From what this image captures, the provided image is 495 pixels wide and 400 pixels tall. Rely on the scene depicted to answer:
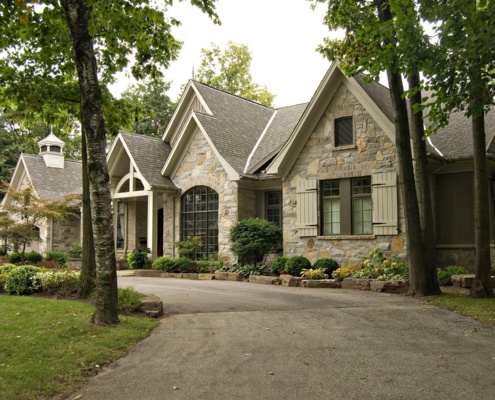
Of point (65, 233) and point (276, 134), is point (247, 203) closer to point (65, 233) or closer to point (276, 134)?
point (276, 134)

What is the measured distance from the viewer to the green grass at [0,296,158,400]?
16.6ft

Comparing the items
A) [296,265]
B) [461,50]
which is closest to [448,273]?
[296,265]

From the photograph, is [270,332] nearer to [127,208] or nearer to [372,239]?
[372,239]

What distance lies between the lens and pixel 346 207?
15.3 meters

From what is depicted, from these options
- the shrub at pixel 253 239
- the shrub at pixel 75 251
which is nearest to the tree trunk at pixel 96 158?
the shrub at pixel 253 239

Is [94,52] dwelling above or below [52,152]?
below

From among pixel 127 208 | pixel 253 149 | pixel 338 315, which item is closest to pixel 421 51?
pixel 338 315

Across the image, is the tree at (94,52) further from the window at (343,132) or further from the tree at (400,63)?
the window at (343,132)

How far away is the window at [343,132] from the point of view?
1550cm

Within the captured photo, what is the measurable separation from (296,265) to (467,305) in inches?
235

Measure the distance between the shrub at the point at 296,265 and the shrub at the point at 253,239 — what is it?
1.41 m

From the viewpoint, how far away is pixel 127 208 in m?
22.4

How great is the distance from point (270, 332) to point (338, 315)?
184 cm

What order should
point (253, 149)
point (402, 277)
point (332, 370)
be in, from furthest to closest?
point (253, 149), point (402, 277), point (332, 370)
